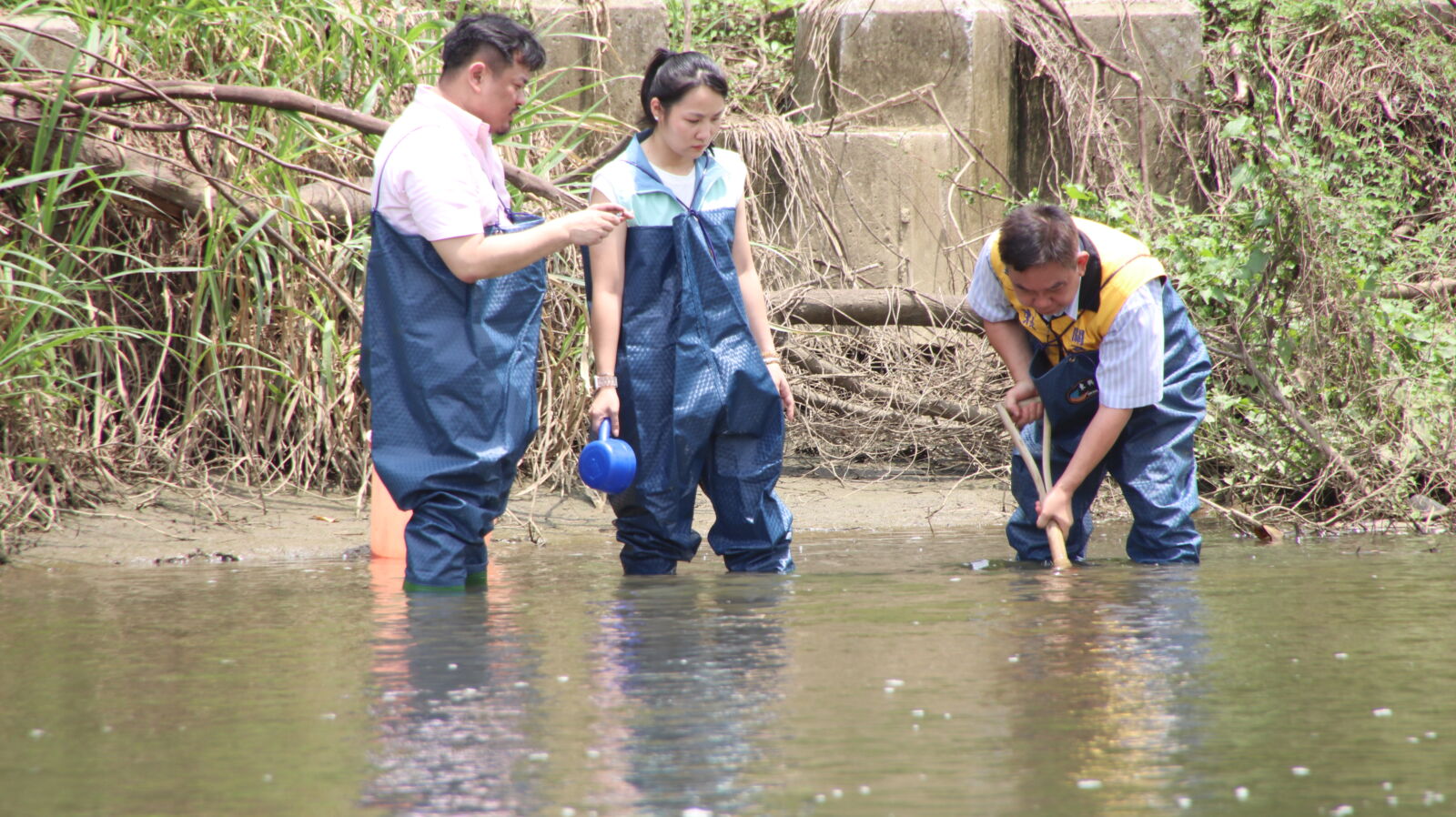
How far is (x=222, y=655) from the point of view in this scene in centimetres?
316

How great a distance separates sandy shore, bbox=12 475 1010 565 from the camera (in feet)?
16.4

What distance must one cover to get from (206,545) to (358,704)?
2.58 meters

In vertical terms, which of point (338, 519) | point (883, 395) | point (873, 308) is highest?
point (873, 308)

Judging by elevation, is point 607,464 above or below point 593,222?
below

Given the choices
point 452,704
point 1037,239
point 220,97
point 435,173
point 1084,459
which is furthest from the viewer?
point 220,97

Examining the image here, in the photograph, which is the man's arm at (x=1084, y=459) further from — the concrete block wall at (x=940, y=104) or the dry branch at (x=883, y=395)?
the concrete block wall at (x=940, y=104)

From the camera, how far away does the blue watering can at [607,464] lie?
12.8ft

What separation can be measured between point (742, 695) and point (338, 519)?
3.09 metres

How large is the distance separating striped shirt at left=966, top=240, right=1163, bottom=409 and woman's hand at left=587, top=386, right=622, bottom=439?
120 cm

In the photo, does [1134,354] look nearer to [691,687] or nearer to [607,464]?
[607,464]

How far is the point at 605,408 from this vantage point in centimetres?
400

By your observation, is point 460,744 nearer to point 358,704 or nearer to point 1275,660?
point 358,704

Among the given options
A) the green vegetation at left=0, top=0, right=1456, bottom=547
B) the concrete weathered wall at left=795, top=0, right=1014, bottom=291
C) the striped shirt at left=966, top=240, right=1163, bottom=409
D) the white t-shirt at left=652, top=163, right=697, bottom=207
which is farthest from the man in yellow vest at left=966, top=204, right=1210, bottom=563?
the concrete weathered wall at left=795, top=0, right=1014, bottom=291

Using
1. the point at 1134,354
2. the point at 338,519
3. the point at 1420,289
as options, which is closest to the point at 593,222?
the point at 1134,354
